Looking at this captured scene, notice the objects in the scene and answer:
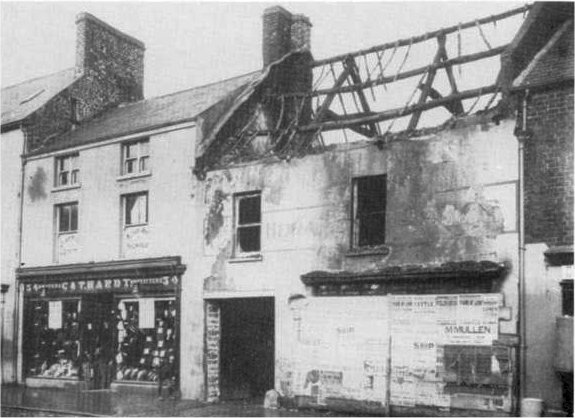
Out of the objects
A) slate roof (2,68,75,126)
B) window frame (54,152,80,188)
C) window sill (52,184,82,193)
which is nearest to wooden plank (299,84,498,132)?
window sill (52,184,82,193)

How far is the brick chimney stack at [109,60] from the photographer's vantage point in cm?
2664

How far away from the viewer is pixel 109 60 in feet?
90.4

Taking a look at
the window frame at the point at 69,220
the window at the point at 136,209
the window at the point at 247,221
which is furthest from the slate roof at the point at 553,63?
the window frame at the point at 69,220

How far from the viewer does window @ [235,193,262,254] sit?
1827cm

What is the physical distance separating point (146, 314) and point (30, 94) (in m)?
11.9

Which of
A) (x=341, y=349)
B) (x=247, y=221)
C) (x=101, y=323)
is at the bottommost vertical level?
(x=341, y=349)

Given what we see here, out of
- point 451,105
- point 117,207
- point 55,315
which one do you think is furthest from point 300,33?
point 55,315

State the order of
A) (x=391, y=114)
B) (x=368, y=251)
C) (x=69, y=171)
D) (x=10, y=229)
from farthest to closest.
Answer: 1. (x=10, y=229)
2. (x=69, y=171)
3. (x=391, y=114)
4. (x=368, y=251)

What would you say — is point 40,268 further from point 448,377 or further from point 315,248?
point 448,377

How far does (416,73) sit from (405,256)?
5.24 m

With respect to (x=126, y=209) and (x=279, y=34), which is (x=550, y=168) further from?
(x=126, y=209)

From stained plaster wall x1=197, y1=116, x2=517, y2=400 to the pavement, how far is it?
1543 mm

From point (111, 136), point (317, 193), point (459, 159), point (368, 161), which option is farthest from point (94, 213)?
point (459, 159)

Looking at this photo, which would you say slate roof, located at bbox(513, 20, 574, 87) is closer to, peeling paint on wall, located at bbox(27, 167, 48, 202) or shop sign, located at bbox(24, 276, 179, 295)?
shop sign, located at bbox(24, 276, 179, 295)
